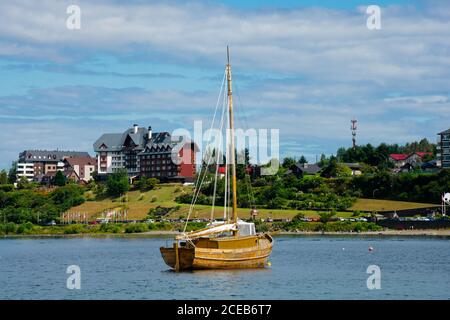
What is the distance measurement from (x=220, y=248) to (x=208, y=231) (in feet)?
6.95

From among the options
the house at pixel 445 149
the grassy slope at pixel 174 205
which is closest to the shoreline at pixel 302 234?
Result: the grassy slope at pixel 174 205

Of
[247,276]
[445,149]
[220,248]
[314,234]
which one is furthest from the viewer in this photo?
[445,149]

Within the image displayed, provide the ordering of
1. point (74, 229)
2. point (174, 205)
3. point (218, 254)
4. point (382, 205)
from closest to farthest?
point (218, 254), point (382, 205), point (74, 229), point (174, 205)

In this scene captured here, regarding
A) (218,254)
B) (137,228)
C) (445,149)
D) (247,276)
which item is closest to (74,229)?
(137,228)

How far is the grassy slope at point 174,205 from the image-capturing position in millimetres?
154125

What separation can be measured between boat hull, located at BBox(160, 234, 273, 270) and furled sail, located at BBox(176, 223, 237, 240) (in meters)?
1.01

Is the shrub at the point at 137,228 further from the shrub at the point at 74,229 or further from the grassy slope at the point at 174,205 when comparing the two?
the shrub at the point at 74,229

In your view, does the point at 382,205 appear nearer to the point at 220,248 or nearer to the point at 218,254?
the point at 220,248

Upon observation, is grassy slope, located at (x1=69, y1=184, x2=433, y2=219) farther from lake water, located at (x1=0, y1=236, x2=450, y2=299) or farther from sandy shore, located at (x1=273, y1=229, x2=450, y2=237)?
lake water, located at (x1=0, y1=236, x2=450, y2=299)

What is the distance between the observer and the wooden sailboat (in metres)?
66.9

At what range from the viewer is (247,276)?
64.6 m

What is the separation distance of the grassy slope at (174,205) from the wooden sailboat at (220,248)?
263 ft

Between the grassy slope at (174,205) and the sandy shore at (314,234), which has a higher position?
the grassy slope at (174,205)

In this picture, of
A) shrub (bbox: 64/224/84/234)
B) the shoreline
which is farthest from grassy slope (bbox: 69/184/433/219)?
shrub (bbox: 64/224/84/234)
